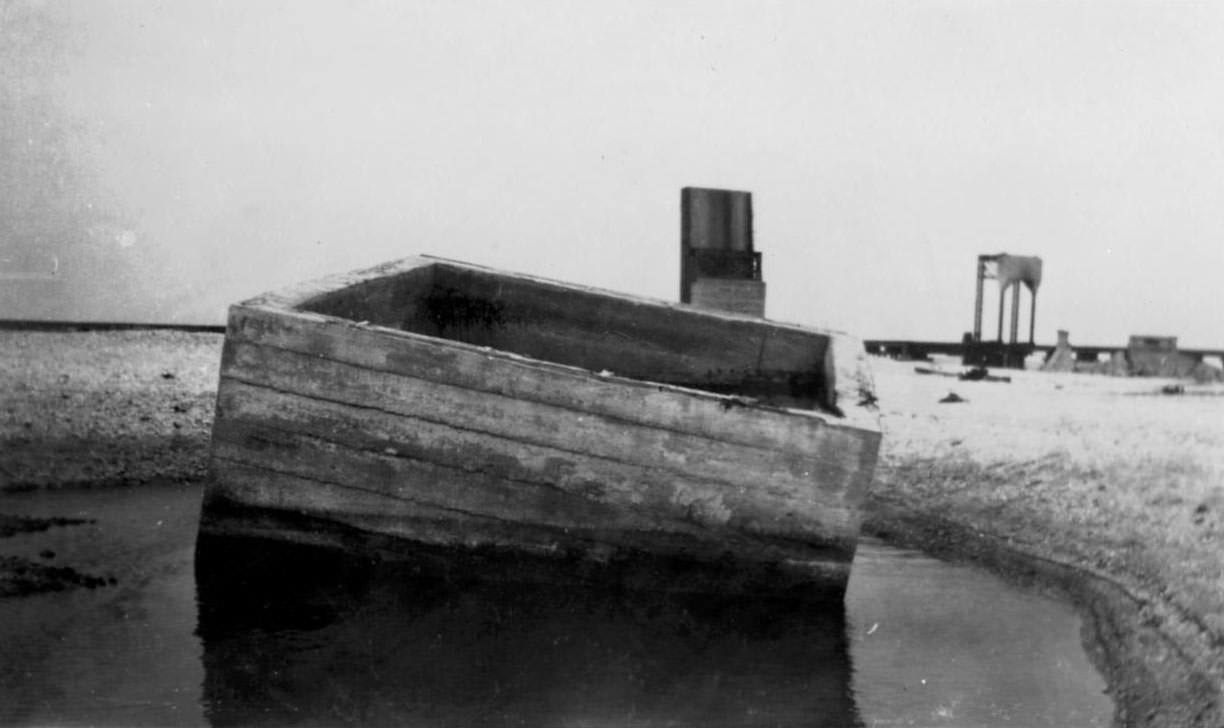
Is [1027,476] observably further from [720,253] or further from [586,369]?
[720,253]

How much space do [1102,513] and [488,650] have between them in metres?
3.02

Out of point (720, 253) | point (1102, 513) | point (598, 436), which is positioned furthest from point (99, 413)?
point (1102, 513)

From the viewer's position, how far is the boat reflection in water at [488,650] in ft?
8.82

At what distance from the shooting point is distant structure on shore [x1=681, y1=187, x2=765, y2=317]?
895 centimetres

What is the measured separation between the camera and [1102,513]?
482cm

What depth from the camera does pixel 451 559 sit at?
12.4 feet

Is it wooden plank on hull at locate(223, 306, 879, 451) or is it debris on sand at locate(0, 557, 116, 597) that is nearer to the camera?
debris on sand at locate(0, 557, 116, 597)

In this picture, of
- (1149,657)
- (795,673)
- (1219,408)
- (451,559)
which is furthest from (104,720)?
(1219,408)

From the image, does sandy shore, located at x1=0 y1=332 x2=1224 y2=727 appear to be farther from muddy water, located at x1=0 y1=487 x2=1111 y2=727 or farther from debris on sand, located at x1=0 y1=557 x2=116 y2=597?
muddy water, located at x1=0 y1=487 x2=1111 y2=727

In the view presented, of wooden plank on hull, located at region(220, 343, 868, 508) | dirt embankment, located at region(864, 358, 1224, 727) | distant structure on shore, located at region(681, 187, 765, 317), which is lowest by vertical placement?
dirt embankment, located at region(864, 358, 1224, 727)

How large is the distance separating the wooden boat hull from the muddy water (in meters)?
0.18

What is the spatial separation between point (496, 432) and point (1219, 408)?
681 cm

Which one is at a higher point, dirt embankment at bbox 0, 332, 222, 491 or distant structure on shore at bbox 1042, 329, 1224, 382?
distant structure on shore at bbox 1042, 329, 1224, 382

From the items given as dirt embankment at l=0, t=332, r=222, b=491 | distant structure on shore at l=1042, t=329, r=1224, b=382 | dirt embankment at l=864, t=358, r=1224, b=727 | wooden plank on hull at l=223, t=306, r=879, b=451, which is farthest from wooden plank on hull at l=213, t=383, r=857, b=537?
distant structure on shore at l=1042, t=329, r=1224, b=382
